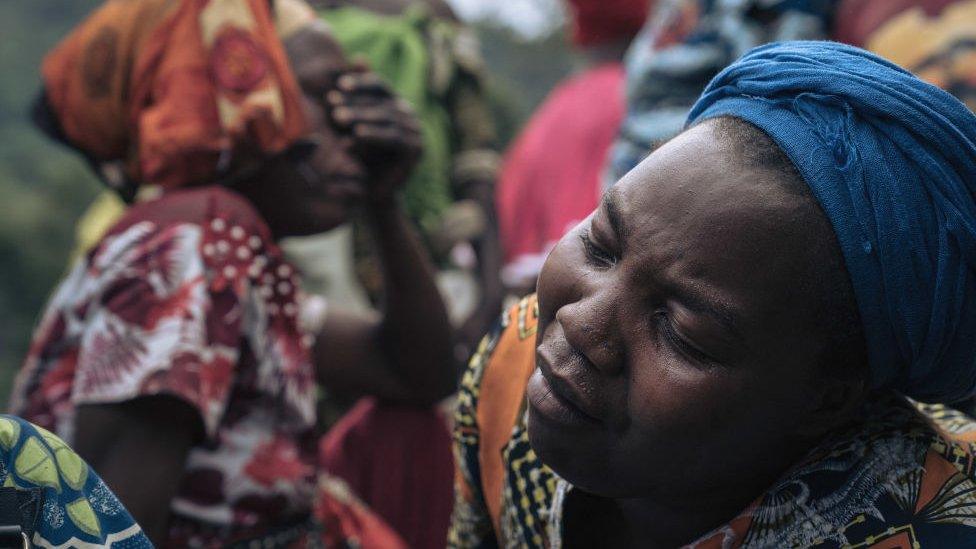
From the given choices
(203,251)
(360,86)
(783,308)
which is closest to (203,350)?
(203,251)

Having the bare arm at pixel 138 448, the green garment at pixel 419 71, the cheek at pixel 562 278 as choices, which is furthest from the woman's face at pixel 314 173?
the green garment at pixel 419 71

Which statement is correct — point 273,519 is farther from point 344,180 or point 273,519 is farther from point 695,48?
point 695,48

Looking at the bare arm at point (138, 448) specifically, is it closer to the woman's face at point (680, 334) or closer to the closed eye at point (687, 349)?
the woman's face at point (680, 334)

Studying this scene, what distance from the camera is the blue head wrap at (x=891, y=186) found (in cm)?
133

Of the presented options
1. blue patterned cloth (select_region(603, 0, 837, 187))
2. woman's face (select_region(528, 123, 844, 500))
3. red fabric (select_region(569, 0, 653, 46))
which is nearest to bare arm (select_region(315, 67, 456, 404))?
blue patterned cloth (select_region(603, 0, 837, 187))

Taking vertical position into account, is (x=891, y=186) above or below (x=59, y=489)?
above

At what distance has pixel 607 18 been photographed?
456 centimetres

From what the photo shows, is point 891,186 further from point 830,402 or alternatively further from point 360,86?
point 360,86

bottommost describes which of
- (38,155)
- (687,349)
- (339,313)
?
(38,155)

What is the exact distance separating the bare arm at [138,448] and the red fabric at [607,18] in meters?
3.08

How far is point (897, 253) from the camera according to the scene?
1335 millimetres

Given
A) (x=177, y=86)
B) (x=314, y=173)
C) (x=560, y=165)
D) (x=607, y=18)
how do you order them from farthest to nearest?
(x=607, y=18)
(x=560, y=165)
(x=314, y=173)
(x=177, y=86)

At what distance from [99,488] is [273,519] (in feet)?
3.01

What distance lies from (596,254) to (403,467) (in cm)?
166
